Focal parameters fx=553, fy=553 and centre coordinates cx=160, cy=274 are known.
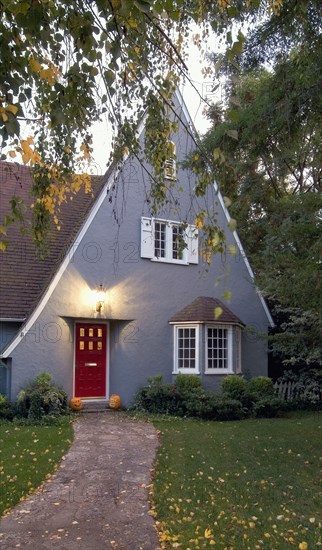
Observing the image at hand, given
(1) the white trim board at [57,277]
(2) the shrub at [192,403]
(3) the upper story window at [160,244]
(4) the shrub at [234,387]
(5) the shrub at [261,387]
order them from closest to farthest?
(1) the white trim board at [57,277], (2) the shrub at [192,403], (4) the shrub at [234,387], (5) the shrub at [261,387], (3) the upper story window at [160,244]

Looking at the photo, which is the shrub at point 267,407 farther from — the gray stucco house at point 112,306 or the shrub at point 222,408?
the gray stucco house at point 112,306

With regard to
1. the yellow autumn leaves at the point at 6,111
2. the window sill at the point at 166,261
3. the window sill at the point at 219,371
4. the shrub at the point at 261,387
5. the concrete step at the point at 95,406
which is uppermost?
the window sill at the point at 166,261

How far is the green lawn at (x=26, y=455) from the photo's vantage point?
7296 mm

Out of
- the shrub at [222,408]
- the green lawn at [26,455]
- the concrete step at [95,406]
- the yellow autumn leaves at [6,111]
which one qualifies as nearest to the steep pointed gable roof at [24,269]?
the concrete step at [95,406]

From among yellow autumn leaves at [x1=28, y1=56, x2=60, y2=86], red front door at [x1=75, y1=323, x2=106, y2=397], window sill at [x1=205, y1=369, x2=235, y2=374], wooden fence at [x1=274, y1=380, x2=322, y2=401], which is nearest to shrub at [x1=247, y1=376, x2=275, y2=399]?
window sill at [x1=205, y1=369, x2=235, y2=374]

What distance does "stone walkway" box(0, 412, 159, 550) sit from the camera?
5574mm

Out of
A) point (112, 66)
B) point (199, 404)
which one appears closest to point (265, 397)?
Answer: point (199, 404)

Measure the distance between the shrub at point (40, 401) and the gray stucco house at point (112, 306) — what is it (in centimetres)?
50

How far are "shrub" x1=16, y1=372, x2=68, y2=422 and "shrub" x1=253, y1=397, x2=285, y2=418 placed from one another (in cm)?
509

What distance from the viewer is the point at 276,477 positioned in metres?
8.23

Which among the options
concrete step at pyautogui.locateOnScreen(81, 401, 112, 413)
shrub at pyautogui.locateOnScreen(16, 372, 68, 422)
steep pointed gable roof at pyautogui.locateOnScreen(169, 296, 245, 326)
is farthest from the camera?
steep pointed gable roof at pyautogui.locateOnScreen(169, 296, 245, 326)

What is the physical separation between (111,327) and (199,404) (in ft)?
11.3

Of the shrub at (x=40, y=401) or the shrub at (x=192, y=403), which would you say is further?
the shrub at (x=192, y=403)

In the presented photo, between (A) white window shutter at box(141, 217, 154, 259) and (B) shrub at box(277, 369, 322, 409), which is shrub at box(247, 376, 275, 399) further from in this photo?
(A) white window shutter at box(141, 217, 154, 259)
